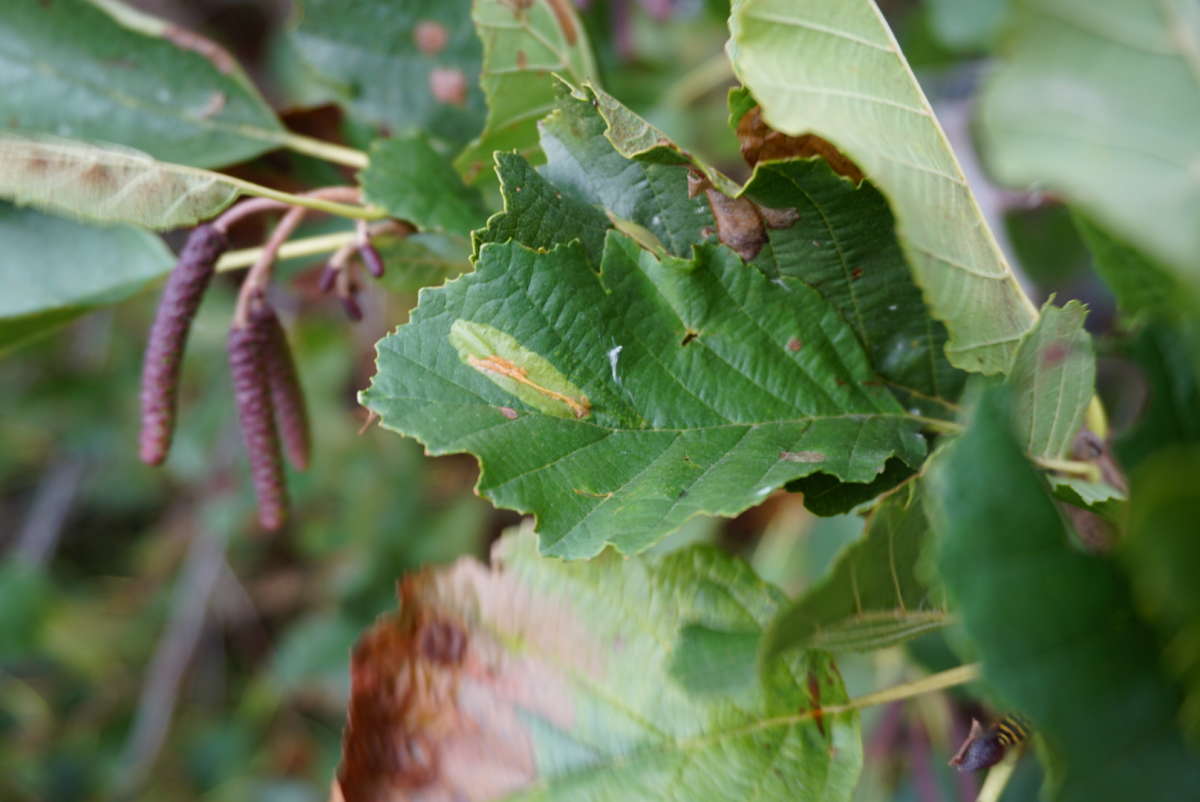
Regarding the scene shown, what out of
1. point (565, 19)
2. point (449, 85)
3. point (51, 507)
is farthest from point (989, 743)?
point (51, 507)

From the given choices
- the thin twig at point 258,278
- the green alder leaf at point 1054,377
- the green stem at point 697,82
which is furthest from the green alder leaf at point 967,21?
the thin twig at point 258,278

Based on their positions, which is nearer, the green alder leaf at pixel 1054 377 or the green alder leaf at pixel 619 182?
the green alder leaf at pixel 1054 377

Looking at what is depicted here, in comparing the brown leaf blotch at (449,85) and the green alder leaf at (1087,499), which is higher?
the green alder leaf at (1087,499)

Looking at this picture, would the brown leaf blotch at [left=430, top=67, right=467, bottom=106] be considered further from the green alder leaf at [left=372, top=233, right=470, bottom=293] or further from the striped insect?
the striped insect

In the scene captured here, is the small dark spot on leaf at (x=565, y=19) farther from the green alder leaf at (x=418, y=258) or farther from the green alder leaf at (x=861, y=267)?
the green alder leaf at (x=861, y=267)

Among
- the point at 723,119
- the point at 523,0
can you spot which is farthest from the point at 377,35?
the point at 723,119

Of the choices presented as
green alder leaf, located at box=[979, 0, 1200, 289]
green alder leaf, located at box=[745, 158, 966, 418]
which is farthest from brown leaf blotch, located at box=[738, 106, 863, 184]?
green alder leaf, located at box=[979, 0, 1200, 289]

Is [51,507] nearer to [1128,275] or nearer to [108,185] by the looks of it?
[108,185]
